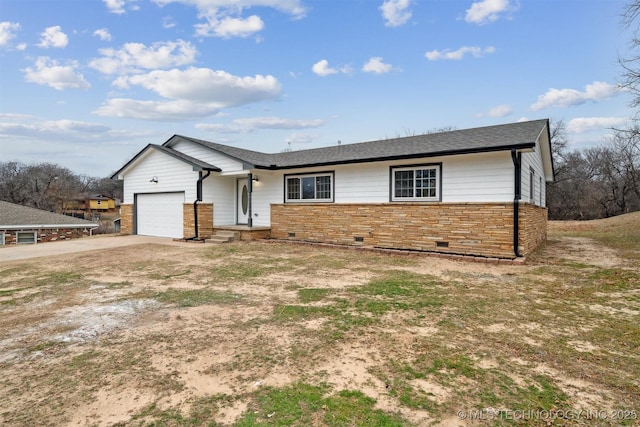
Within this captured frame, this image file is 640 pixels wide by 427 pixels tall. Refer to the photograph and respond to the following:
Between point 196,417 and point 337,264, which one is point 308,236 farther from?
point 196,417

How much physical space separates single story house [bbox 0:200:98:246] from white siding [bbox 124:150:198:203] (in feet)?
37.6

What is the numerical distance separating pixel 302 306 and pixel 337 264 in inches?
141

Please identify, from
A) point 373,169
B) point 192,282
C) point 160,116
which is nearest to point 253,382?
point 192,282

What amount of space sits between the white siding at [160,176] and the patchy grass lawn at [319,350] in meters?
7.46

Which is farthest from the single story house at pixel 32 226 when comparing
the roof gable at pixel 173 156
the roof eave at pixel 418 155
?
the roof eave at pixel 418 155

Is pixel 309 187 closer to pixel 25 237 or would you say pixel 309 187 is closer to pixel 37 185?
pixel 25 237

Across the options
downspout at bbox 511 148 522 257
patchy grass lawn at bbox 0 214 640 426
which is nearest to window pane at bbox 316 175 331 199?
patchy grass lawn at bbox 0 214 640 426

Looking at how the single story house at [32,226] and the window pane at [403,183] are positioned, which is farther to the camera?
the single story house at [32,226]

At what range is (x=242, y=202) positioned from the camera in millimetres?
14445

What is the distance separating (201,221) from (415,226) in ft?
27.9

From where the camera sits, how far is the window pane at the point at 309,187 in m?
12.5

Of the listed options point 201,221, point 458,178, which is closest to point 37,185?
point 201,221

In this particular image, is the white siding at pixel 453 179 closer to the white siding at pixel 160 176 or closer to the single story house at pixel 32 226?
the white siding at pixel 160 176

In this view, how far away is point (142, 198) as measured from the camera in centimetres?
1566
